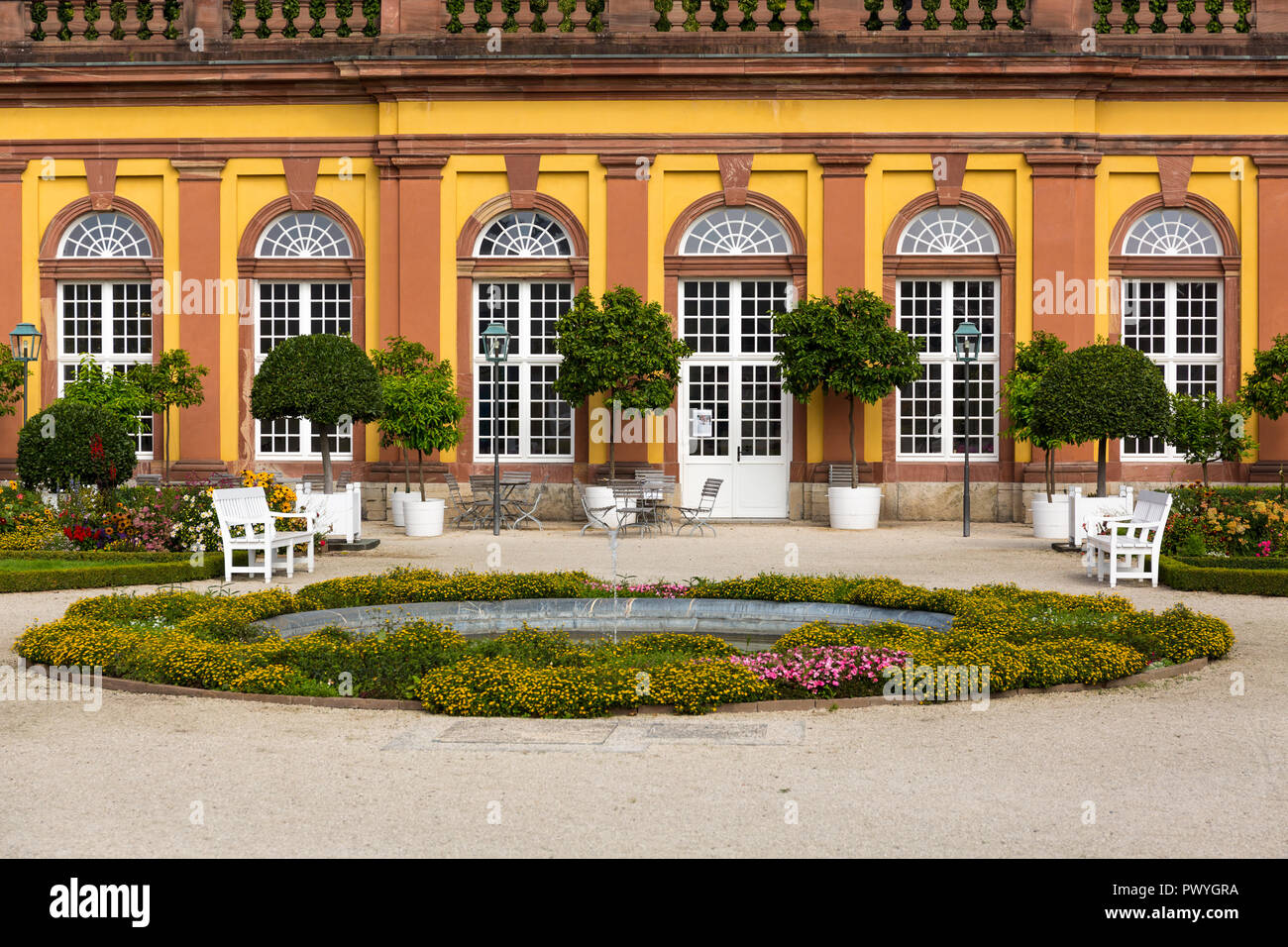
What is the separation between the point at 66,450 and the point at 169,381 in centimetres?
734

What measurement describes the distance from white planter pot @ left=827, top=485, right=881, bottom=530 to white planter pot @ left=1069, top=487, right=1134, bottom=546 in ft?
13.8

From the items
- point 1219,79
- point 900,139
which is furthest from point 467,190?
point 1219,79

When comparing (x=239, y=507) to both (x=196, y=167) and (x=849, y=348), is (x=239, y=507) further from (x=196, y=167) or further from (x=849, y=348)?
(x=196, y=167)

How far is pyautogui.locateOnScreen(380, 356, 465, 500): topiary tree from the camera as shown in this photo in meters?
21.2

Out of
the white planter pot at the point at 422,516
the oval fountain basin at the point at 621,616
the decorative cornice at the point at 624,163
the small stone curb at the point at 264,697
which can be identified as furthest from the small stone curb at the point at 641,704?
the decorative cornice at the point at 624,163

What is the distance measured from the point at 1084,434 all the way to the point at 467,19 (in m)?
12.8

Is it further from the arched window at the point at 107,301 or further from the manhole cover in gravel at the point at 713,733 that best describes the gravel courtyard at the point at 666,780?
the arched window at the point at 107,301

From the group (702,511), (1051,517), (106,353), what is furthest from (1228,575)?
(106,353)

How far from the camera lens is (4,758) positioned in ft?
21.8

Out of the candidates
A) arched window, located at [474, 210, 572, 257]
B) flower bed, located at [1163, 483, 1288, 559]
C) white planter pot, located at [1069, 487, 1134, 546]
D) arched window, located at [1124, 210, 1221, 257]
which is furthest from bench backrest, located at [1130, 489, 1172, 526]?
arched window, located at [474, 210, 572, 257]

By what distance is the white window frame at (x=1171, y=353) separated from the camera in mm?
24094

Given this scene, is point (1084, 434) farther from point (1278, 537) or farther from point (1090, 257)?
point (1090, 257)

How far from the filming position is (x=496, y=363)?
72.9 ft

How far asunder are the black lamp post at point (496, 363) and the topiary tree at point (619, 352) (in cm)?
100
